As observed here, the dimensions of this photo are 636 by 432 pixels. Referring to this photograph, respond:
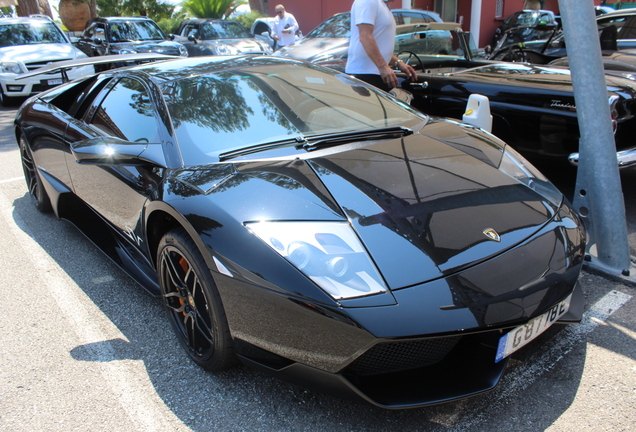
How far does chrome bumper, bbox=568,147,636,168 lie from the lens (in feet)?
11.6

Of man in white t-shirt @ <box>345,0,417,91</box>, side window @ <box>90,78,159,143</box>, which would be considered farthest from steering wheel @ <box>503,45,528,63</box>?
side window @ <box>90,78,159,143</box>

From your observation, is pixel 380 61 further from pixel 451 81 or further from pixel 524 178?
pixel 524 178

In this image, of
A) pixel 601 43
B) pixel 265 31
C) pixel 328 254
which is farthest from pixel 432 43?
pixel 265 31

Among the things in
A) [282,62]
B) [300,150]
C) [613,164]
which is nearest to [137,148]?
[300,150]

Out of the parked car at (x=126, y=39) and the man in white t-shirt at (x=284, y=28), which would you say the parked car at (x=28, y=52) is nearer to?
the parked car at (x=126, y=39)

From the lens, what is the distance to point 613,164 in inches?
112

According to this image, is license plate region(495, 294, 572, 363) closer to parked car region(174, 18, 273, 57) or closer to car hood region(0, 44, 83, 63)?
car hood region(0, 44, 83, 63)

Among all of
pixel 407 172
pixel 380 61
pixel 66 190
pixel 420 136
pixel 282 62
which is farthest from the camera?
pixel 380 61

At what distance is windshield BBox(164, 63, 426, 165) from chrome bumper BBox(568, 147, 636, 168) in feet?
4.03

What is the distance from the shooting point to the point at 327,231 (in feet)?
6.12

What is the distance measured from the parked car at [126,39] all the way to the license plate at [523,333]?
10.6 metres

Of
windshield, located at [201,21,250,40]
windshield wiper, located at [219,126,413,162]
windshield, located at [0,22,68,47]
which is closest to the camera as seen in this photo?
windshield wiper, located at [219,126,413,162]

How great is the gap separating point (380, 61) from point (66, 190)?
8.64 feet

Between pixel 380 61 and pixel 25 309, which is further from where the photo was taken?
pixel 380 61
